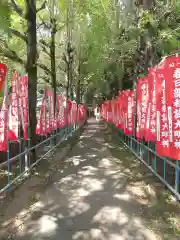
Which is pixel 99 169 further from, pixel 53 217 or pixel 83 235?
pixel 83 235

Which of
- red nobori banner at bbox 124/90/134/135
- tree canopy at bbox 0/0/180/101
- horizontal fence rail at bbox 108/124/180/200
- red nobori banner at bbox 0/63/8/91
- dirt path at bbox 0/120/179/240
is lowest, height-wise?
dirt path at bbox 0/120/179/240

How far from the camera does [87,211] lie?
6262mm

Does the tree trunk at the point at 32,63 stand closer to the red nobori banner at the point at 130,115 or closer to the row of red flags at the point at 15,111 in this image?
the row of red flags at the point at 15,111

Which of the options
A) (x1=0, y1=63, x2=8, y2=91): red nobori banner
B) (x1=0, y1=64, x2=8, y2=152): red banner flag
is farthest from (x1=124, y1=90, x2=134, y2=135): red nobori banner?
(x1=0, y1=63, x2=8, y2=91): red nobori banner

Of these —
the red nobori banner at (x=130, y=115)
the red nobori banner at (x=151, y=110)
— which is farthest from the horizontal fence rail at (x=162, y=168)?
the red nobori banner at (x=130, y=115)

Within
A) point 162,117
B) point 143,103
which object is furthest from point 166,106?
point 143,103

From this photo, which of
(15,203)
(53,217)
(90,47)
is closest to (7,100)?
(15,203)

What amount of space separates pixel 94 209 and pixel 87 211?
0.18 m

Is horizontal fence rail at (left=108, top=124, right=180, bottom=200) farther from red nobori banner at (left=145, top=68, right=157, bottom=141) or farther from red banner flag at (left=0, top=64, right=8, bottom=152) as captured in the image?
red banner flag at (left=0, top=64, right=8, bottom=152)

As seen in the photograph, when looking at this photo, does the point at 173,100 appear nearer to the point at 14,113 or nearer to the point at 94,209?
the point at 94,209

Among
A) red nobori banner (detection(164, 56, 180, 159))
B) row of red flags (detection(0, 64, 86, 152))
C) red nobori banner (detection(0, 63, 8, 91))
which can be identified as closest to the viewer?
red nobori banner (detection(164, 56, 180, 159))

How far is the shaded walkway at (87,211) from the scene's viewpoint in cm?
514

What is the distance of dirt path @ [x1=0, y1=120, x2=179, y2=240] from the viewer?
5164 mm

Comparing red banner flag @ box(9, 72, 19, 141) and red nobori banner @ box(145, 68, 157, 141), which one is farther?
red banner flag @ box(9, 72, 19, 141)
